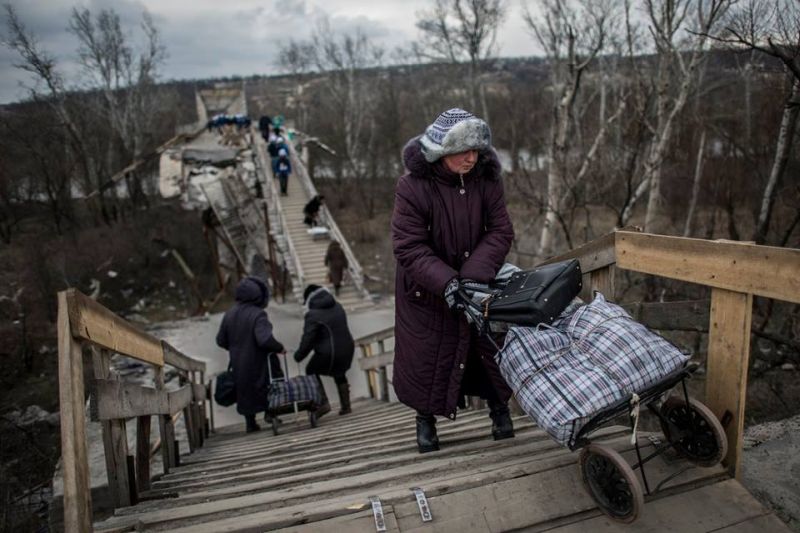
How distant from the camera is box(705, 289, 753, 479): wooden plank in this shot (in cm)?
237

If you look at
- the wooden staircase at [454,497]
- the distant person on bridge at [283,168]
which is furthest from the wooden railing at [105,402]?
the distant person on bridge at [283,168]

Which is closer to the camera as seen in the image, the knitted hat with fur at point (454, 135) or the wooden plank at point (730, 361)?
the wooden plank at point (730, 361)

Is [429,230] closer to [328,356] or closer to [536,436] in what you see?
[536,436]

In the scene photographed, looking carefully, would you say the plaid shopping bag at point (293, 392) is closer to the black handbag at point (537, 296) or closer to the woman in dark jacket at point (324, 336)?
the woman in dark jacket at point (324, 336)

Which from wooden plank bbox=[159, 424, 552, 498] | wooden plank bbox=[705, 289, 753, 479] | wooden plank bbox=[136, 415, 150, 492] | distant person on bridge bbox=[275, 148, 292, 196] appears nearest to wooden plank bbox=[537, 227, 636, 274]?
wooden plank bbox=[705, 289, 753, 479]

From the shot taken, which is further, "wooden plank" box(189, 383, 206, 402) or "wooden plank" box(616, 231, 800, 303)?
"wooden plank" box(189, 383, 206, 402)

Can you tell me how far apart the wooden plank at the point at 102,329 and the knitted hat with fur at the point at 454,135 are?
5.59 ft

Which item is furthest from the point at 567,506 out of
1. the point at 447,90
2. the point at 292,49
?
the point at 292,49

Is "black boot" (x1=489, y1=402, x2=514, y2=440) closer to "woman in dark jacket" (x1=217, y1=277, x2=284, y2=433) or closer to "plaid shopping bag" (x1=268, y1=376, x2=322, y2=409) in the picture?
"woman in dark jacket" (x1=217, y1=277, x2=284, y2=433)

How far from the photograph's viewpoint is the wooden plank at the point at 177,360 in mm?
4062

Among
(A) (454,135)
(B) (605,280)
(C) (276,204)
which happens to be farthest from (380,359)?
(C) (276,204)

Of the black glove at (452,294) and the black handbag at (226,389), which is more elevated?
the black glove at (452,294)

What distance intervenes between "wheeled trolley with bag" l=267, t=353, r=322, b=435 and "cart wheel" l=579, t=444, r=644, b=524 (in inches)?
144

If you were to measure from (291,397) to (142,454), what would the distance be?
2.28 m
